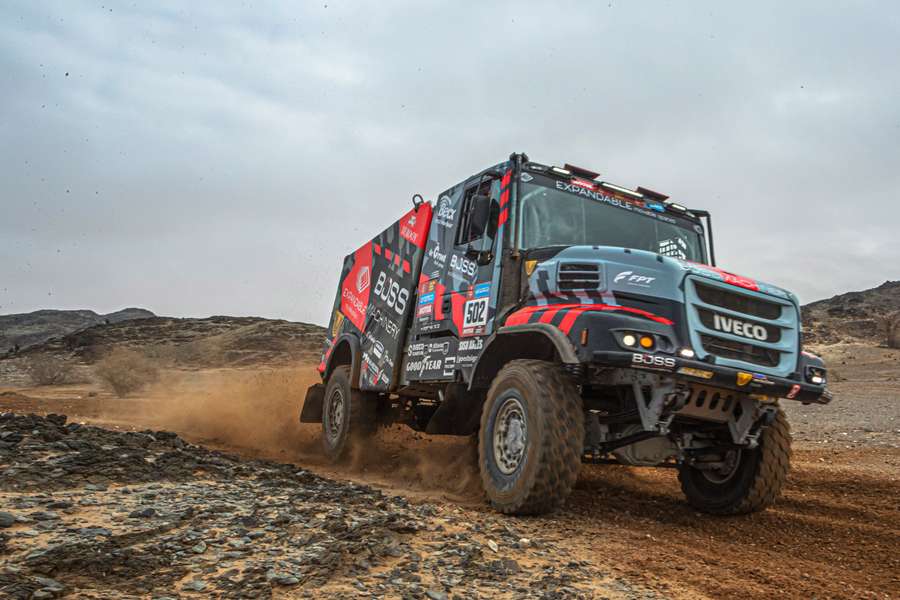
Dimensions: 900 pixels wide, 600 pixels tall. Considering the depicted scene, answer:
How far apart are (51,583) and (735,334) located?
15.3ft

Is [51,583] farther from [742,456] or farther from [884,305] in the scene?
[884,305]

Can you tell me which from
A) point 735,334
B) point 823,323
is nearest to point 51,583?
point 735,334

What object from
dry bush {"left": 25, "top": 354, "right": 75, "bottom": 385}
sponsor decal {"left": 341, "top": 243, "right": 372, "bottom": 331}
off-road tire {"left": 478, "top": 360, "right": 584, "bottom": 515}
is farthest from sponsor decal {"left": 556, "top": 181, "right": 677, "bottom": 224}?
dry bush {"left": 25, "top": 354, "right": 75, "bottom": 385}

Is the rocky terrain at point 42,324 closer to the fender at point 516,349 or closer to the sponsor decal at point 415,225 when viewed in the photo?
the sponsor decal at point 415,225

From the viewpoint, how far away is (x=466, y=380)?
6.68 m

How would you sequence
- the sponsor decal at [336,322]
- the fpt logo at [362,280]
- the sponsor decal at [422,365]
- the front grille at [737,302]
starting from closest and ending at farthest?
the front grille at [737,302] < the sponsor decal at [422,365] < the fpt logo at [362,280] < the sponsor decal at [336,322]

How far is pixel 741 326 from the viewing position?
537cm

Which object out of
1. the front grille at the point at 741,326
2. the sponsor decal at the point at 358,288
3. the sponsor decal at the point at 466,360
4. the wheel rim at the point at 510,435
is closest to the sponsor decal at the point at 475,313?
the sponsor decal at the point at 466,360

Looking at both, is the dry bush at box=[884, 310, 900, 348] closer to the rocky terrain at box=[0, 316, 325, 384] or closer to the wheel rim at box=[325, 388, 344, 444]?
the rocky terrain at box=[0, 316, 325, 384]

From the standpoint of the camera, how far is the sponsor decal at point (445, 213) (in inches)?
302

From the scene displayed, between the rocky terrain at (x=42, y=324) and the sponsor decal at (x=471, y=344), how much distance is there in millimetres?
58647

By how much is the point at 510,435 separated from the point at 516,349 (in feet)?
2.87

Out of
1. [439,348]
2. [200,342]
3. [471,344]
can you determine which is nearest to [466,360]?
[471,344]

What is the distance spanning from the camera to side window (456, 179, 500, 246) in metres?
6.52
